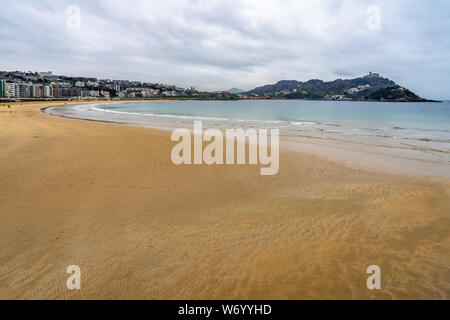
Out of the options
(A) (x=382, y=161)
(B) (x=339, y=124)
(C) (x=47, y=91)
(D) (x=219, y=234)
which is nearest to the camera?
(D) (x=219, y=234)

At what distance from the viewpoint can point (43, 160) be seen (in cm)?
827

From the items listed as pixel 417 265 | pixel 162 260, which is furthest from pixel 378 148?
pixel 162 260

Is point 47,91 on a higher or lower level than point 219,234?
→ higher

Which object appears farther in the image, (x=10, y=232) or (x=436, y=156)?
(x=436, y=156)

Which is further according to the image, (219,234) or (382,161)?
(382,161)

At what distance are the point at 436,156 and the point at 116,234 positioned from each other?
13.2m

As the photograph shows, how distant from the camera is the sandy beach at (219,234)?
2.95 metres

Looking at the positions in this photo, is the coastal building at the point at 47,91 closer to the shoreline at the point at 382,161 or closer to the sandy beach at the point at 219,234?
the sandy beach at the point at 219,234

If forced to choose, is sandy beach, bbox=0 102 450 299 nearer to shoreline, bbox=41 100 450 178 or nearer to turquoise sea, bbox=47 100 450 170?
shoreline, bbox=41 100 450 178

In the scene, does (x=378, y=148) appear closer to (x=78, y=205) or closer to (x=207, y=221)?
(x=207, y=221)

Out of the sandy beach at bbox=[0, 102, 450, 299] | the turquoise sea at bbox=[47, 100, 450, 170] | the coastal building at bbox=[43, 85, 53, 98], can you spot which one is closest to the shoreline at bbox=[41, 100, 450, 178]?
the sandy beach at bbox=[0, 102, 450, 299]

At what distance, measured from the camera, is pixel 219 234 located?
4051 mm

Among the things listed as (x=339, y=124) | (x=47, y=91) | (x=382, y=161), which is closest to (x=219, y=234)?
(x=382, y=161)

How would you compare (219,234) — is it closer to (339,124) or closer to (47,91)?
(339,124)
